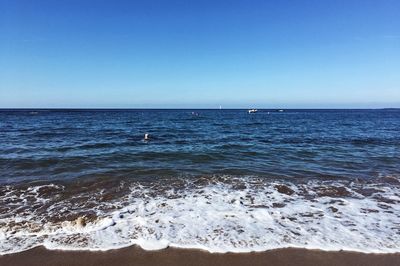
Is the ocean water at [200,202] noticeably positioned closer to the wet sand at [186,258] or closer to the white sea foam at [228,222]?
the white sea foam at [228,222]

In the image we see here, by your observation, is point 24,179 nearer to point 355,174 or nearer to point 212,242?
point 212,242

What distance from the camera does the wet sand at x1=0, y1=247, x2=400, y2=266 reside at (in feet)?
15.6

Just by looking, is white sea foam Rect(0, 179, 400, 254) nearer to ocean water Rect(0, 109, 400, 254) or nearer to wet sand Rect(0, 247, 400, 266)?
ocean water Rect(0, 109, 400, 254)

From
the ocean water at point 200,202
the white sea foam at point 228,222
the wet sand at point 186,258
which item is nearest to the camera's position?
the wet sand at point 186,258

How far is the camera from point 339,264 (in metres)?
4.72

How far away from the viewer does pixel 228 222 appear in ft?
21.2

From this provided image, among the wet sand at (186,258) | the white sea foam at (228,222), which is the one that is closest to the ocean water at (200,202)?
the white sea foam at (228,222)

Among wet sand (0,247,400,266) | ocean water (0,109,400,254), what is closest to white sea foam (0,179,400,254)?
ocean water (0,109,400,254)

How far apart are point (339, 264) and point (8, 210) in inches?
296

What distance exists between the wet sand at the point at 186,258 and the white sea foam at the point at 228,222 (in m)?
0.20

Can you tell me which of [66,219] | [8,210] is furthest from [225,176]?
[8,210]

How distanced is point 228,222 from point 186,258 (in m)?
1.78

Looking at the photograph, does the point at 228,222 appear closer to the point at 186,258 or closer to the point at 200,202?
the point at 200,202

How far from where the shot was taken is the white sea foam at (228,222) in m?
5.41
